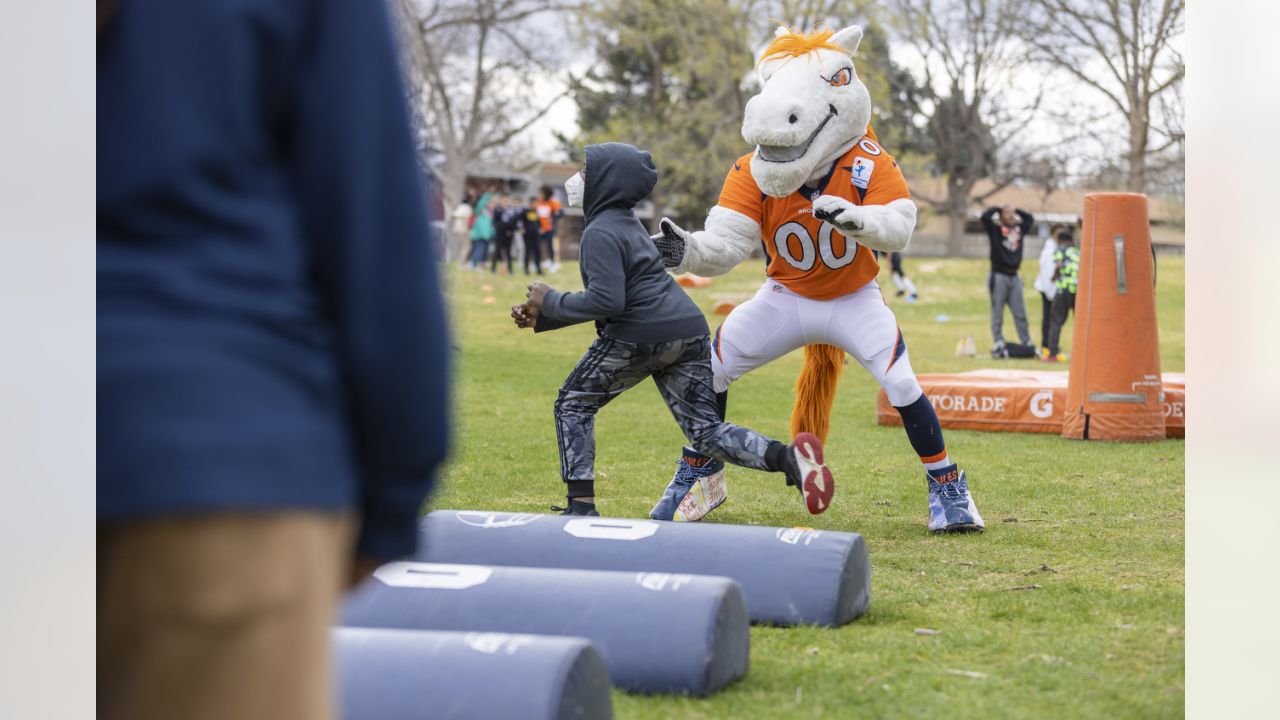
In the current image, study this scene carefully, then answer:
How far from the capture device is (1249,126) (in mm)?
3004

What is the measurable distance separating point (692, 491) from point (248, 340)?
192 inches

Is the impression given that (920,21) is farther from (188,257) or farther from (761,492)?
(188,257)

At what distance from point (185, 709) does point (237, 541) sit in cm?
19

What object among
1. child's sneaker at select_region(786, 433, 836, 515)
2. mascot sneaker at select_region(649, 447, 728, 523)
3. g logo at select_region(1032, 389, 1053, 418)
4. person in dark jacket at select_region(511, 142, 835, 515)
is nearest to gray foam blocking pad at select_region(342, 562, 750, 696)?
child's sneaker at select_region(786, 433, 836, 515)

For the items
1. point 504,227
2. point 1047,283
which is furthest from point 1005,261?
point 504,227

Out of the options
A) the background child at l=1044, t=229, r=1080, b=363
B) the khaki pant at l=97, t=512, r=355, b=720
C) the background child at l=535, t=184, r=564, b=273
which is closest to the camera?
the khaki pant at l=97, t=512, r=355, b=720

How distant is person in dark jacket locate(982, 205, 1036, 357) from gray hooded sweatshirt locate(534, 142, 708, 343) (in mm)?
11011

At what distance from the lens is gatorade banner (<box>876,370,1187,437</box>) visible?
1019 cm

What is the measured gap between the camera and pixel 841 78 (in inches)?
253

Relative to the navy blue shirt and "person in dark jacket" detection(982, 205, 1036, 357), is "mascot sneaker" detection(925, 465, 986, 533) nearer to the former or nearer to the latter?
the navy blue shirt

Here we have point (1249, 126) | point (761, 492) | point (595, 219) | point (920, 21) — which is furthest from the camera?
point (920, 21)

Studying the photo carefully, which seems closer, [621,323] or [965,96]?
[621,323]

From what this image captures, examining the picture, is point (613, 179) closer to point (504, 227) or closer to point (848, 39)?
point (848, 39)

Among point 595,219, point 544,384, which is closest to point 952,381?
point 544,384
